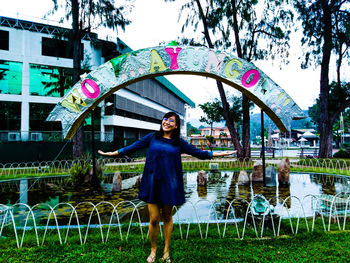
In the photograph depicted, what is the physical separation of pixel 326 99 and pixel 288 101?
40.7 feet

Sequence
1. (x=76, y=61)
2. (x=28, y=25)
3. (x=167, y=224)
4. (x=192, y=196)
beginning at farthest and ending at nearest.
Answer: (x=28, y=25) → (x=76, y=61) → (x=192, y=196) → (x=167, y=224)

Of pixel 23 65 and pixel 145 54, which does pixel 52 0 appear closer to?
pixel 23 65

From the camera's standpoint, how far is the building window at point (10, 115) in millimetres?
19953

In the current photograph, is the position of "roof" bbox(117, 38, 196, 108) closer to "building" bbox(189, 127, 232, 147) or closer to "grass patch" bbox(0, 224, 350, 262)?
"building" bbox(189, 127, 232, 147)

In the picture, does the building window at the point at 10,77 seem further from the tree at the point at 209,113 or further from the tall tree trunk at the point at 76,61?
the tree at the point at 209,113

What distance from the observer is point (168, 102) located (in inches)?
1859

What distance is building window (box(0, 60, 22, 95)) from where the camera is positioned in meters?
20.0

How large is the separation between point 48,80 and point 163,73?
19.5 meters

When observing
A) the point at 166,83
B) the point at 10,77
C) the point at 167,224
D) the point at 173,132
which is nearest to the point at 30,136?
the point at 10,77

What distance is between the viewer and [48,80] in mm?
21672

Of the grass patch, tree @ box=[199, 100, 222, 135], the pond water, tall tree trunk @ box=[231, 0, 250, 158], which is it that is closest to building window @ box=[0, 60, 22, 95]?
the pond water

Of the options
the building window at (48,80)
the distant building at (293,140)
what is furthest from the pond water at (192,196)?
the distant building at (293,140)

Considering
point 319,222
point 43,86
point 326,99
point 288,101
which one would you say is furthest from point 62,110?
point 43,86

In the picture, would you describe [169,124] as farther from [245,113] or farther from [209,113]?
[209,113]
